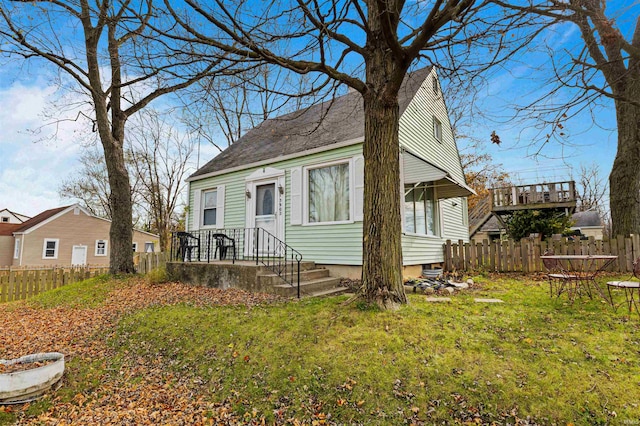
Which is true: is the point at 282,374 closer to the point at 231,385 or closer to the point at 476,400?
the point at 231,385

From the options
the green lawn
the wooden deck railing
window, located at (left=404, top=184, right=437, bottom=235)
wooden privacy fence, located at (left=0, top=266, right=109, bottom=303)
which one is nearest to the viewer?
the green lawn

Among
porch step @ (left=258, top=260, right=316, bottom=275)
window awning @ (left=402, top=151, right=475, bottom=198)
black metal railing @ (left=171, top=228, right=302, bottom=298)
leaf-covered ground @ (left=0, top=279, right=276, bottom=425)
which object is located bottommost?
leaf-covered ground @ (left=0, top=279, right=276, bottom=425)

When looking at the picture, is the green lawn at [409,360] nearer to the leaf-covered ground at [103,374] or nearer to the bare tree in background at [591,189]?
the leaf-covered ground at [103,374]

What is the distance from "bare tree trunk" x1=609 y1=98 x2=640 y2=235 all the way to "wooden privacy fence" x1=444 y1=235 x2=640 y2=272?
962 millimetres

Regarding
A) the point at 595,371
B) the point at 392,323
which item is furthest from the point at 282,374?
the point at 595,371

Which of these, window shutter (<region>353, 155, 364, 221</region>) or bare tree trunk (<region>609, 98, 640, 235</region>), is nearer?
window shutter (<region>353, 155, 364, 221</region>)

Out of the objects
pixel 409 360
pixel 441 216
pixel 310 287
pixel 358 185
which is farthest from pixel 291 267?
pixel 441 216

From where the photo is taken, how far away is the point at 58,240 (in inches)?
1008

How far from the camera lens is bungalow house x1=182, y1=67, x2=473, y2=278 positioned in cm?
796

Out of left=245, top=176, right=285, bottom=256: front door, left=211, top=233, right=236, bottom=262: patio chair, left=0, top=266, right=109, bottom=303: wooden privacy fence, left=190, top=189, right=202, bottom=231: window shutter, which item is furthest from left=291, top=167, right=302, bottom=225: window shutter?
left=0, top=266, right=109, bottom=303: wooden privacy fence

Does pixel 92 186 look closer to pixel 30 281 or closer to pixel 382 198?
pixel 30 281

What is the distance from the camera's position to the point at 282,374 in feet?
11.0

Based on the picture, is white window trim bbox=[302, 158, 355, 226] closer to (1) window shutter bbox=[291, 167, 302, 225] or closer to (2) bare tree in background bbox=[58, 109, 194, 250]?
(1) window shutter bbox=[291, 167, 302, 225]

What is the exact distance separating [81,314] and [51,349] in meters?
1.99
